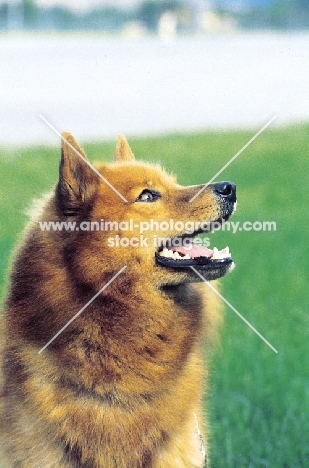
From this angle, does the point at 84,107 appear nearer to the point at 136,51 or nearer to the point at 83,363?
the point at 136,51

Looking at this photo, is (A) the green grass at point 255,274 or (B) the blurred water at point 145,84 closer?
(A) the green grass at point 255,274

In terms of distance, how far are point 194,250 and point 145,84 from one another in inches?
323

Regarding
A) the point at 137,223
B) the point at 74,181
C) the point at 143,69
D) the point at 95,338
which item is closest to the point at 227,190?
the point at 137,223

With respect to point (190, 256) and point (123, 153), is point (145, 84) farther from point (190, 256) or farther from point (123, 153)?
point (190, 256)

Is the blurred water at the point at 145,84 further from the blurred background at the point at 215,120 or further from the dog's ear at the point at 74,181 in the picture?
the dog's ear at the point at 74,181

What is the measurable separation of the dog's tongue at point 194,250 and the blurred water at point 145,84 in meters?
5.37

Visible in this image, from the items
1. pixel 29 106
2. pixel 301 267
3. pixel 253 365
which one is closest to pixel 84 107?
pixel 29 106

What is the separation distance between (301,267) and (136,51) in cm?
427

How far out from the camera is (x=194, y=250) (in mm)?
3010

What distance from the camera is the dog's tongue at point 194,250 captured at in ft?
9.74

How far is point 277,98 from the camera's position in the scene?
1071 centimetres

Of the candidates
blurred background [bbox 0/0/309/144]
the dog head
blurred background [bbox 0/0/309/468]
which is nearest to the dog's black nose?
the dog head

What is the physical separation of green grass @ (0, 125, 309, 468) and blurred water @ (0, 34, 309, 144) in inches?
21.2

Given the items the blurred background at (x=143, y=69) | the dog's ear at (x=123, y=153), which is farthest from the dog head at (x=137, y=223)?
the blurred background at (x=143, y=69)
